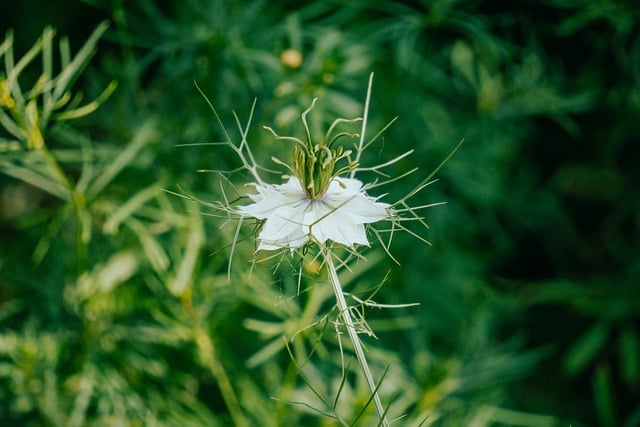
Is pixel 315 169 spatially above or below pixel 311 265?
above

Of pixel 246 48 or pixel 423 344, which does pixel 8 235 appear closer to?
pixel 246 48

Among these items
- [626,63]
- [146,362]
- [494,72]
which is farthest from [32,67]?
[626,63]

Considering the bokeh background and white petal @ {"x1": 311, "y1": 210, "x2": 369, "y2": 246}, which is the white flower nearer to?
white petal @ {"x1": 311, "y1": 210, "x2": 369, "y2": 246}

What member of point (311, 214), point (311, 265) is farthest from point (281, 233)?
point (311, 265)

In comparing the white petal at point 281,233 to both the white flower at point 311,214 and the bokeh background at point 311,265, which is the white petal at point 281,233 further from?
the bokeh background at point 311,265

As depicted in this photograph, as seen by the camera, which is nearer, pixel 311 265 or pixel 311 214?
pixel 311 214

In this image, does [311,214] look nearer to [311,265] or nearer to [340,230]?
[340,230]

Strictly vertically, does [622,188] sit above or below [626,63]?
below
